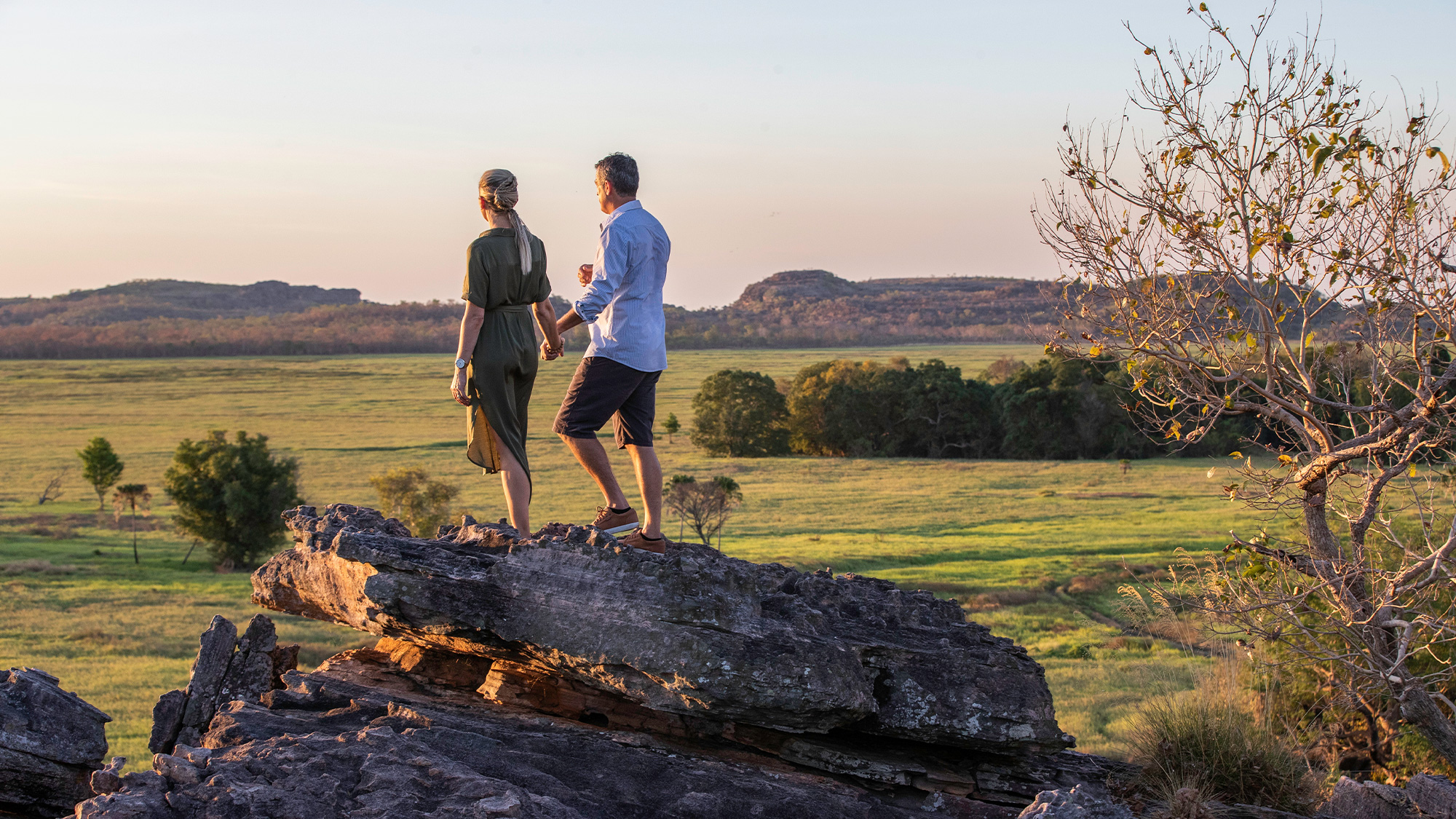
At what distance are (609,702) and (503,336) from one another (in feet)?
9.93

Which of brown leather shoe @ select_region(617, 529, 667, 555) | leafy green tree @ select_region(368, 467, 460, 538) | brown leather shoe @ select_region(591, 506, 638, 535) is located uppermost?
brown leather shoe @ select_region(591, 506, 638, 535)

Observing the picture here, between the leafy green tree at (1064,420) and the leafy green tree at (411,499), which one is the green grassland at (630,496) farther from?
the leafy green tree at (1064,420)

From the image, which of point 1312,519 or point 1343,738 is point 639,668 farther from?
point 1343,738

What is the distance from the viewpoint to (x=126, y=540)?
54.6m

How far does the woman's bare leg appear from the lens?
8414 mm

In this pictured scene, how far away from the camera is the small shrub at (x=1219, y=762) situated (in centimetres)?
862

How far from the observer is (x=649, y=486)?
7.75 metres

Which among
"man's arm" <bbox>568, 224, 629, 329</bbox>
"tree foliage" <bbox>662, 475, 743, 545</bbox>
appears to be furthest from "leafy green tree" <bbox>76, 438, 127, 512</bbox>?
"man's arm" <bbox>568, 224, 629, 329</bbox>

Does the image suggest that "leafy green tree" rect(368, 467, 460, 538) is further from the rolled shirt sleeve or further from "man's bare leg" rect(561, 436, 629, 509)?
the rolled shirt sleeve

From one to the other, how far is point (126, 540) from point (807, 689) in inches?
2303

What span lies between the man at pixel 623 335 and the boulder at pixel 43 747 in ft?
14.6

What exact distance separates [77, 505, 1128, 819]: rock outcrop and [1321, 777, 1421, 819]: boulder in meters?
1.93

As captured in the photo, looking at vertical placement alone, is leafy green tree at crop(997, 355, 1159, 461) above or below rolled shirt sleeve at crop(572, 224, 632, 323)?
below

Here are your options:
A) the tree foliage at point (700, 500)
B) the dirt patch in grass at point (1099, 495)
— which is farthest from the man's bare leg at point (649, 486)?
the dirt patch in grass at point (1099, 495)
